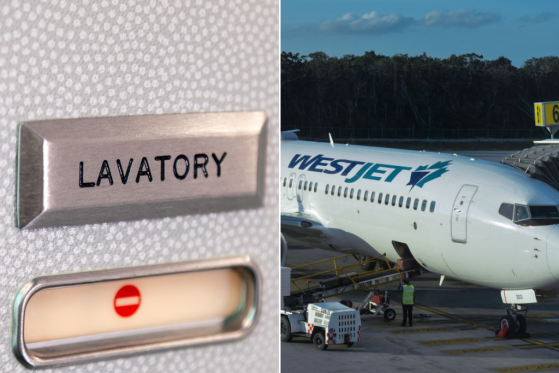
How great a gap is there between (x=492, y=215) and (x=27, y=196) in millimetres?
14217

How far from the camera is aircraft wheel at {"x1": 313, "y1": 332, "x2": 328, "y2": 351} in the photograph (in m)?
16.0

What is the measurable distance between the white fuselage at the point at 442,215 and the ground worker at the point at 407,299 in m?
0.64

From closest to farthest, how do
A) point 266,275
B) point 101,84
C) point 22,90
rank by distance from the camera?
point 22,90 < point 101,84 < point 266,275

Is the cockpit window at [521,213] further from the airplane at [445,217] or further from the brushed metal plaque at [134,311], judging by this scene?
the brushed metal plaque at [134,311]

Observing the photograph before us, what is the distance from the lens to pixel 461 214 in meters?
15.7

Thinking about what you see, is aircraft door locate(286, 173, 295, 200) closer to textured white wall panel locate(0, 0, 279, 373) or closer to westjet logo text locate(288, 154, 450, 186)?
westjet logo text locate(288, 154, 450, 186)

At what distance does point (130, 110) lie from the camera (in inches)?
84.4

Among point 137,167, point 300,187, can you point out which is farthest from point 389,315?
point 137,167

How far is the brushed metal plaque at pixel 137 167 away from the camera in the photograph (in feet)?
6.54

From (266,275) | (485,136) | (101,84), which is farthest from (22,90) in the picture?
(485,136)

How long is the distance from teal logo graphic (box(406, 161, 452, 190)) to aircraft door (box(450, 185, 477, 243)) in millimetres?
979

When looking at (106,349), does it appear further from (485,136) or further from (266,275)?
(485,136)

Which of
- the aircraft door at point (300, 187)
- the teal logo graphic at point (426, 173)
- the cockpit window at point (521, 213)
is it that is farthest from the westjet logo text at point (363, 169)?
the cockpit window at point (521, 213)

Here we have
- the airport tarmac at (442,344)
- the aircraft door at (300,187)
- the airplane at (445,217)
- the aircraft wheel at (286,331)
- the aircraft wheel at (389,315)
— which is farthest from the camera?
the aircraft door at (300,187)
